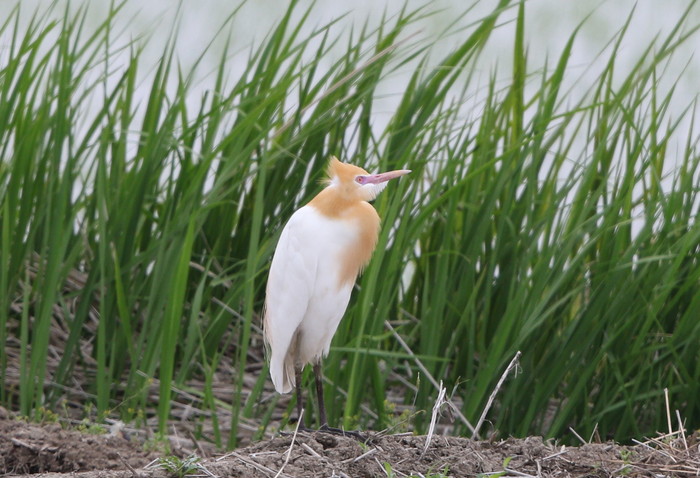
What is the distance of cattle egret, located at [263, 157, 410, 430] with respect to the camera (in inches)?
112

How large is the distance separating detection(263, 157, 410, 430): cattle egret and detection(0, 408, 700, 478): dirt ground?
1.36ft

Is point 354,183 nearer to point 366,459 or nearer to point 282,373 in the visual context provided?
point 282,373

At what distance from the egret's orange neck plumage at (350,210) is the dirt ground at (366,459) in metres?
0.52

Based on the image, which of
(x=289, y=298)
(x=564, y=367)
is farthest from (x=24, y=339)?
(x=564, y=367)

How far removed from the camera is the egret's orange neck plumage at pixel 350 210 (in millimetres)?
2816

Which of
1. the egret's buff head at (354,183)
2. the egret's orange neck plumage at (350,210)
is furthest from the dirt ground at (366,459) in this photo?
the egret's buff head at (354,183)

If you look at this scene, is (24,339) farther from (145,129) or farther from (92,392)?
(145,129)

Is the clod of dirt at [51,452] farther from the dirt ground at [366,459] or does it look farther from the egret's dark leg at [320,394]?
the egret's dark leg at [320,394]

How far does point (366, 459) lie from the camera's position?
7.88 ft

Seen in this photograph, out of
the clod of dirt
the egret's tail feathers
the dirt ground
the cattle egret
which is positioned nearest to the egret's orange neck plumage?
the cattle egret

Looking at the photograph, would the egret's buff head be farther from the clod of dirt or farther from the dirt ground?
the clod of dirt

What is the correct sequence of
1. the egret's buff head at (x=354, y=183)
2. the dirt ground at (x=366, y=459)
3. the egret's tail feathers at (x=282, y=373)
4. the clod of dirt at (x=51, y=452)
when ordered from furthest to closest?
the egret's tail feathers at (x=282, y=373), the egret's buff head at (x=354, y=183), the clod of dirt at (x=51, y=452), the dirt ground at (x=366, y=459)

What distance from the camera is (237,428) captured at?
135 inches

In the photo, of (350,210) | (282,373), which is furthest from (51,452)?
(350,210)
